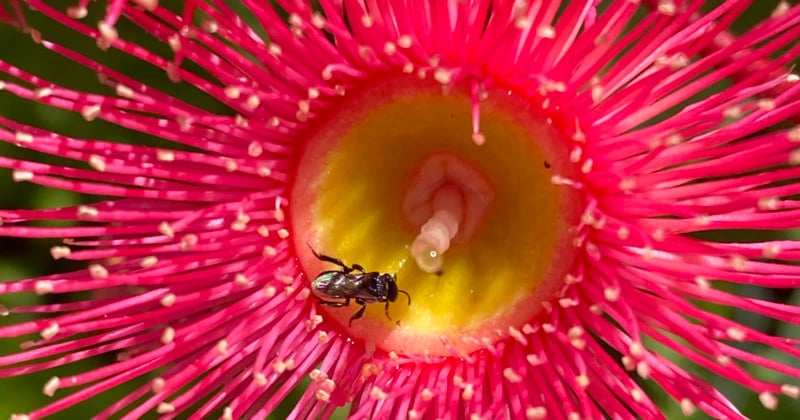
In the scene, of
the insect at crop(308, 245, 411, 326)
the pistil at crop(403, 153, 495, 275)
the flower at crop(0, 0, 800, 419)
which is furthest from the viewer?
the pistil at crop(403, 153, 495, 275)

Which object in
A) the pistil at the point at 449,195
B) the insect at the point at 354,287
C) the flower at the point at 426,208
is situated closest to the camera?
the flower at the point at 426,208

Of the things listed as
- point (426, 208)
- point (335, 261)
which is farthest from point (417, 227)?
point (335, 261)

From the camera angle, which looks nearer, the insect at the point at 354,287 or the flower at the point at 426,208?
the flower at the point at 426,208

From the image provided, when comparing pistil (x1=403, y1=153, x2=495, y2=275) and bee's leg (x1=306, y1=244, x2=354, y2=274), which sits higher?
pistil (x1=403, y1=153, x2=495, y2=275)

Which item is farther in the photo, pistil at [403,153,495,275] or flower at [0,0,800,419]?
pistil at [403,153,495,275]

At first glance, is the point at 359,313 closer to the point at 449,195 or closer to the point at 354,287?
the point at 354,287

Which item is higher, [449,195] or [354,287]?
[449,195]

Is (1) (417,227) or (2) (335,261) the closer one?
(2) (335,261)

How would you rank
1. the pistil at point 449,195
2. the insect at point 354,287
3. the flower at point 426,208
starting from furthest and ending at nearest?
the pistil at point 449,195, the insect at point 354,287, the flower at point 426,208

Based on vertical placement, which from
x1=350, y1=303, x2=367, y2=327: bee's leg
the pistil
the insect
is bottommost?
x1=350, y1=303, x2=367, y2=327: bee's leg
